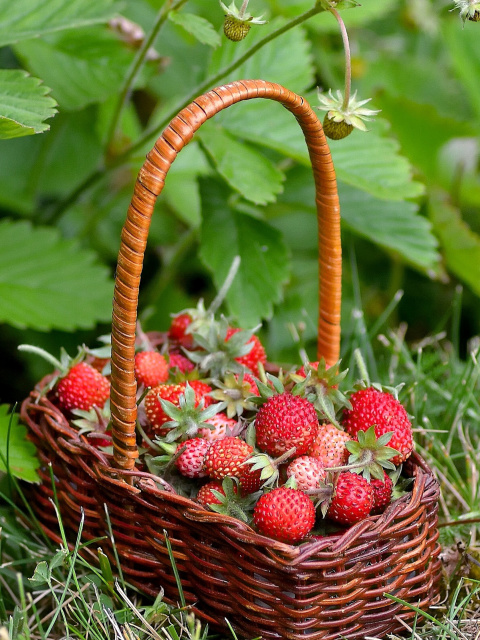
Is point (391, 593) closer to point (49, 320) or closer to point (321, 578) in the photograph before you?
point (321, 578)

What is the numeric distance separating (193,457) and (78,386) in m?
0.22

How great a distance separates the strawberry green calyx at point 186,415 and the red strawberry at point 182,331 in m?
0.24

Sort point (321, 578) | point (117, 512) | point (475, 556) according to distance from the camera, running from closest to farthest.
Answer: point (321, 578) < point (117, 512) < point (475, 556)

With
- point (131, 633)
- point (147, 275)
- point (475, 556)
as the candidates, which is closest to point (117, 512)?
point (131, 633)

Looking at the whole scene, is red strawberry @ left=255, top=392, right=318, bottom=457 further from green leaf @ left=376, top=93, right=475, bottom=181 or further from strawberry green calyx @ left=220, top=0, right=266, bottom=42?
green leaf @ left=376, top=93, right=475, bottom=181

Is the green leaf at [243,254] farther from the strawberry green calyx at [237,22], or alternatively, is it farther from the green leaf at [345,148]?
the strawberry green calyx at [237,22]

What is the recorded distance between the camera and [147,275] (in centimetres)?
210

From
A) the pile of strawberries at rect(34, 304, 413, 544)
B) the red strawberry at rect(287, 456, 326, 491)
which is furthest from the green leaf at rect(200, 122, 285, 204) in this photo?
the red strawberry at rect(287, 456, 326, 491)

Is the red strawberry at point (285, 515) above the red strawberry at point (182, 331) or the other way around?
above

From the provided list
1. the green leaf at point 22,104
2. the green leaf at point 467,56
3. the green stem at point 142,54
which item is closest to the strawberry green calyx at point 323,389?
the green leaf at point 22,104

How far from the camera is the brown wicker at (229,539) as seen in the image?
0.77 meters

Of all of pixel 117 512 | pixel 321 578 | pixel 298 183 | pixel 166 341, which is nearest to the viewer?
pixel 321 578

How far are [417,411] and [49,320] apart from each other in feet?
2.24

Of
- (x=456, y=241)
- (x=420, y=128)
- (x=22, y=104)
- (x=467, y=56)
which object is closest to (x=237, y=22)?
(x=22, y=104)
